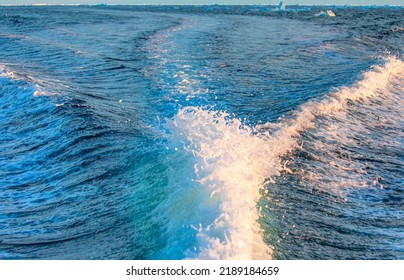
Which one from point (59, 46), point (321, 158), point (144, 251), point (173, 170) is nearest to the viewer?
point (144, 251)

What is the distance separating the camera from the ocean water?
16.2 feet

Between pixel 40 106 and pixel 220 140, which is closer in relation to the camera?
pixel 220 140

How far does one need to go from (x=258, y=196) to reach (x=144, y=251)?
1.76 meters

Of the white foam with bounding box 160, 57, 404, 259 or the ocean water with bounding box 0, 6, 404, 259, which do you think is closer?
the white foam with bounding box 160, 57, 404, 259

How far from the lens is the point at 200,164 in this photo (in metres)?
6.10

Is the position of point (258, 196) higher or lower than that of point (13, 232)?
higher

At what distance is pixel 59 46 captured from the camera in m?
19.4

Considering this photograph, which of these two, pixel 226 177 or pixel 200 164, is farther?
pixel 200 164

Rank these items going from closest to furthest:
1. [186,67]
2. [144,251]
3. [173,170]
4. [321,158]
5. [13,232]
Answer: [144,251] < [13,232] < [173,170] < [321,158] < [186,67]

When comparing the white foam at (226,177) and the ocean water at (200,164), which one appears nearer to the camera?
the white foam at (226,177)

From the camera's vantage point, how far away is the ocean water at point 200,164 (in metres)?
4.93
